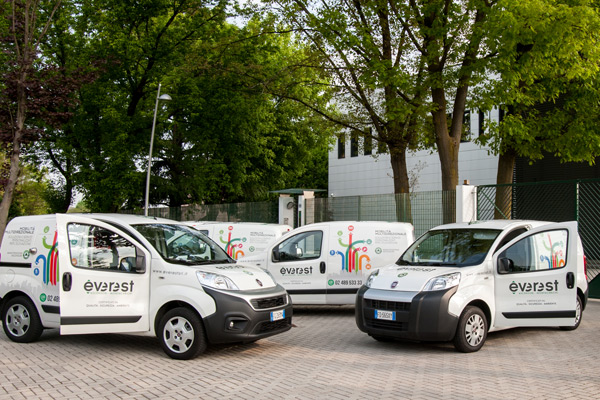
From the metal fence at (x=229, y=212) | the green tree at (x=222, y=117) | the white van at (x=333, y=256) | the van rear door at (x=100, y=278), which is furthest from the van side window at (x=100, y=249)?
the metal fence at (x=229, y=212)

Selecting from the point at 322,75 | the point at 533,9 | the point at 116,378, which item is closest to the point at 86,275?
the point at 116,378

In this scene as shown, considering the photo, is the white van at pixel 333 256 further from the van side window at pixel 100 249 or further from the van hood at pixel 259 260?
the van side window at pixel 100 249

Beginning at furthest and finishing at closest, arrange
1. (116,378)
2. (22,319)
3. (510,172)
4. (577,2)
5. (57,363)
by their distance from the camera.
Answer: (510,172)
(577,2)
(22,319)
(57,363)
(116,378)

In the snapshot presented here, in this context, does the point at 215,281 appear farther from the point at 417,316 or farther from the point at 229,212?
the point at 229,212

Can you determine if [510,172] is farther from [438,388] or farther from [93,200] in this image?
[93,200]

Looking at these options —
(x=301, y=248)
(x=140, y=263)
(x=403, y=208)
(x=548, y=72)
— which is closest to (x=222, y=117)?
(x=403, y=208)

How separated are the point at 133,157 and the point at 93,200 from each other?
271cm

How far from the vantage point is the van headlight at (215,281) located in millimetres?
7507

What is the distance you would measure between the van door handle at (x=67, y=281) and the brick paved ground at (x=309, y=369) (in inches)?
36.7

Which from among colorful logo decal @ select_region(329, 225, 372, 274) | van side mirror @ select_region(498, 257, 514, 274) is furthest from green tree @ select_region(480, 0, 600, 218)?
van side mirror @ select_region(498, 257, 514, 274)

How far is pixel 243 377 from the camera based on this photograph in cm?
664

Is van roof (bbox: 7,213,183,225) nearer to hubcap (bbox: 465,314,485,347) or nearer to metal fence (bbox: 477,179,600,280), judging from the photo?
hubcap (bbox: 465,314,485,347)

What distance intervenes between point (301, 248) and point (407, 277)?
376cm

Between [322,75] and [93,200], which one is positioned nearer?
[322,75]
